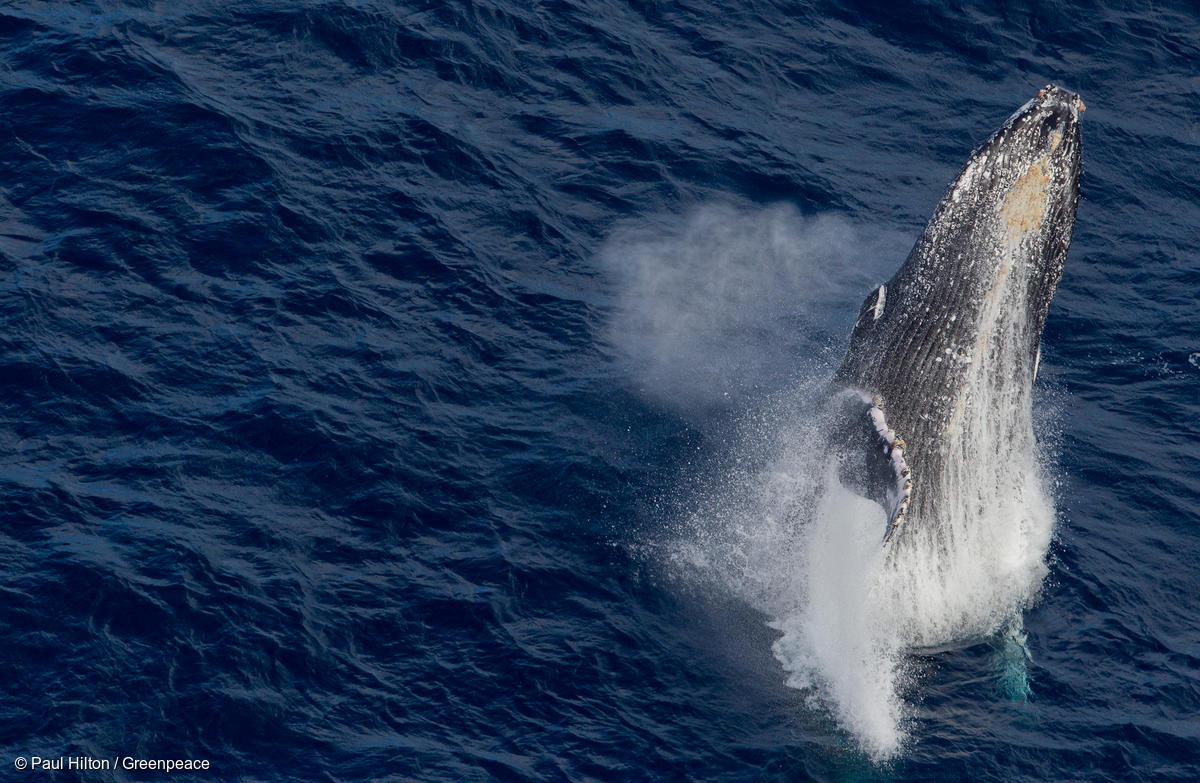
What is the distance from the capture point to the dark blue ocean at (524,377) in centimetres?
3086

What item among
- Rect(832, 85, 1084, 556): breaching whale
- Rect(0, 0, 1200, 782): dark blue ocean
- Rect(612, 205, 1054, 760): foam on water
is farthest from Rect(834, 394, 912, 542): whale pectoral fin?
Rect(0, 0, 1200, 782): dark blue ocean

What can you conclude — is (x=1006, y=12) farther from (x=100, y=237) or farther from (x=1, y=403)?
(x=1, y=403)

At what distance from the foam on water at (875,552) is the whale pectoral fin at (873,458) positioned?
0.83m

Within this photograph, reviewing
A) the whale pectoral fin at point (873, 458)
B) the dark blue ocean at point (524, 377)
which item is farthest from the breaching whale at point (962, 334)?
the dark blue ocean at point (524, 377)

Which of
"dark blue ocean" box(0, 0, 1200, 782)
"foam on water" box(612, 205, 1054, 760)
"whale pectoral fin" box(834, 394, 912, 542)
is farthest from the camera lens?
"foam on water" box(612, 205, 1054, 760)

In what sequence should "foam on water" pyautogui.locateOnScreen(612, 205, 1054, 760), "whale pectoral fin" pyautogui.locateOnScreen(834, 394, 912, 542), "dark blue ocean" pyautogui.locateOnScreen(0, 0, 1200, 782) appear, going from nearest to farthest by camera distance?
"dark blue ocean" pyautogui.locateOnScreen(0, 0, 1200, 782) → "whale pectoral fin" pyautogui.locateOnScreen(834, 394, 912, 542) → "foam on water" pyautogui.locateOnScreen(612, 205, 1054, 760)

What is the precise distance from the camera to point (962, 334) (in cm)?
3167

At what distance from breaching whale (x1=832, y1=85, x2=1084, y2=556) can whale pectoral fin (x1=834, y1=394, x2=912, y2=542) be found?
0.03 m

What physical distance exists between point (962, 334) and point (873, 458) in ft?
9.83

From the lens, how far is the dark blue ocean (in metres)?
30.9

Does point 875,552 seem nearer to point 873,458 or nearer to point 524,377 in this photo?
point 873,458

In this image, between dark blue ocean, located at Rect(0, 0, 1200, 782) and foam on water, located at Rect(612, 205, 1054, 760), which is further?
foam on water, located at Rect(612, 205, 1054, 760)

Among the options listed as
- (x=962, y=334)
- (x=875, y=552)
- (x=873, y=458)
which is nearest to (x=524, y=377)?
(x=875, y=552)

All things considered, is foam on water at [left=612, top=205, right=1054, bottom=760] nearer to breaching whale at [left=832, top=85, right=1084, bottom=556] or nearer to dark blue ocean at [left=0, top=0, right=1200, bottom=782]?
breaching whale at [left=832, top=85, right=1084, bottom=556]
